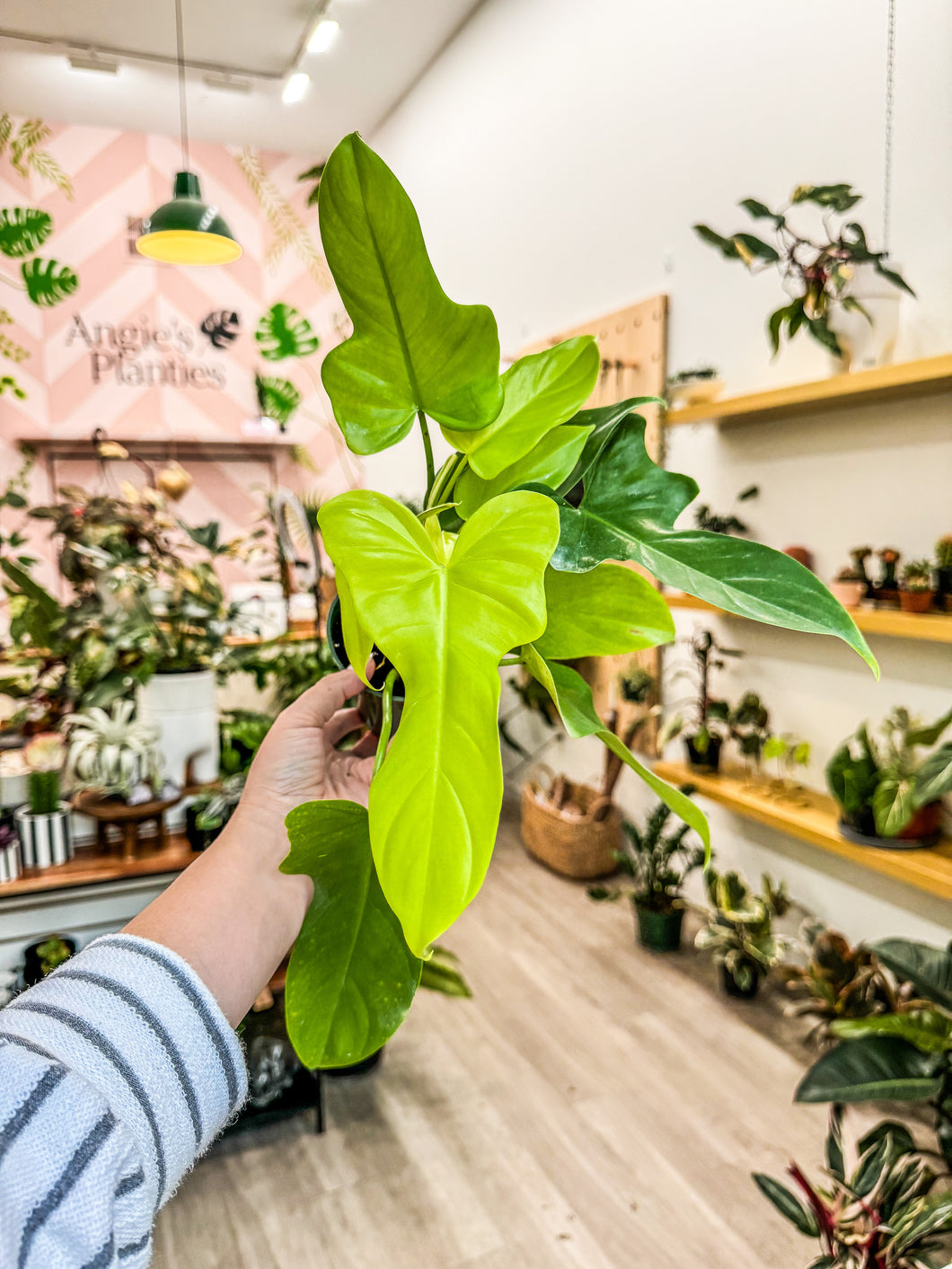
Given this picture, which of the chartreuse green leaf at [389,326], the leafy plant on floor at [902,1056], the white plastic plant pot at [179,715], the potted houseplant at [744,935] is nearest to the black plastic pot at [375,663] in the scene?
the chartreuse green leaf at [389,326]

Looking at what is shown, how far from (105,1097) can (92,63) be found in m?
5.84

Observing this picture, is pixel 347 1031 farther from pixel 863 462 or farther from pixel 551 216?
pixel 551 216

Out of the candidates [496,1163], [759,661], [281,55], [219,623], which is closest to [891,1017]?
[496,1163]

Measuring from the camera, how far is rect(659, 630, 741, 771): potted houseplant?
2805 mm

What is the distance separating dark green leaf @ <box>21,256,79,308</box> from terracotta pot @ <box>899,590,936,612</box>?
18.2ft

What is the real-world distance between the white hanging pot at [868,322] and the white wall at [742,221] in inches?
4.1

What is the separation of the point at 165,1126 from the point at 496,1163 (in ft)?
5.37

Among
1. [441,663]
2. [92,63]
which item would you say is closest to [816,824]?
[441,663]

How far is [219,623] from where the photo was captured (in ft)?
7.11

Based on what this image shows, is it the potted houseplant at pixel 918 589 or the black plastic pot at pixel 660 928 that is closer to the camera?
the potted houseplant at pixel 918 589

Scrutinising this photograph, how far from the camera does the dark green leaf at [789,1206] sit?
1.44 metres

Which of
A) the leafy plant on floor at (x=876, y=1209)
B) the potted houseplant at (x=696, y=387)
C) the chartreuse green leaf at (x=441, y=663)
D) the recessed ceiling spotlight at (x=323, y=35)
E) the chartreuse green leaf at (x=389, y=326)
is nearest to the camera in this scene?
the chartreuse green leaf at (x=441, y=663)

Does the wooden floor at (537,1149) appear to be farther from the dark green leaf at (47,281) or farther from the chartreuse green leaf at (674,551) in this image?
the dark green leaf at (47,281)

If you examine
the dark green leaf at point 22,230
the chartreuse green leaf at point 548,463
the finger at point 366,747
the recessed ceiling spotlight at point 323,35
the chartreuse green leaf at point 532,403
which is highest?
the recessed ceiling spotlight at point 323,35
